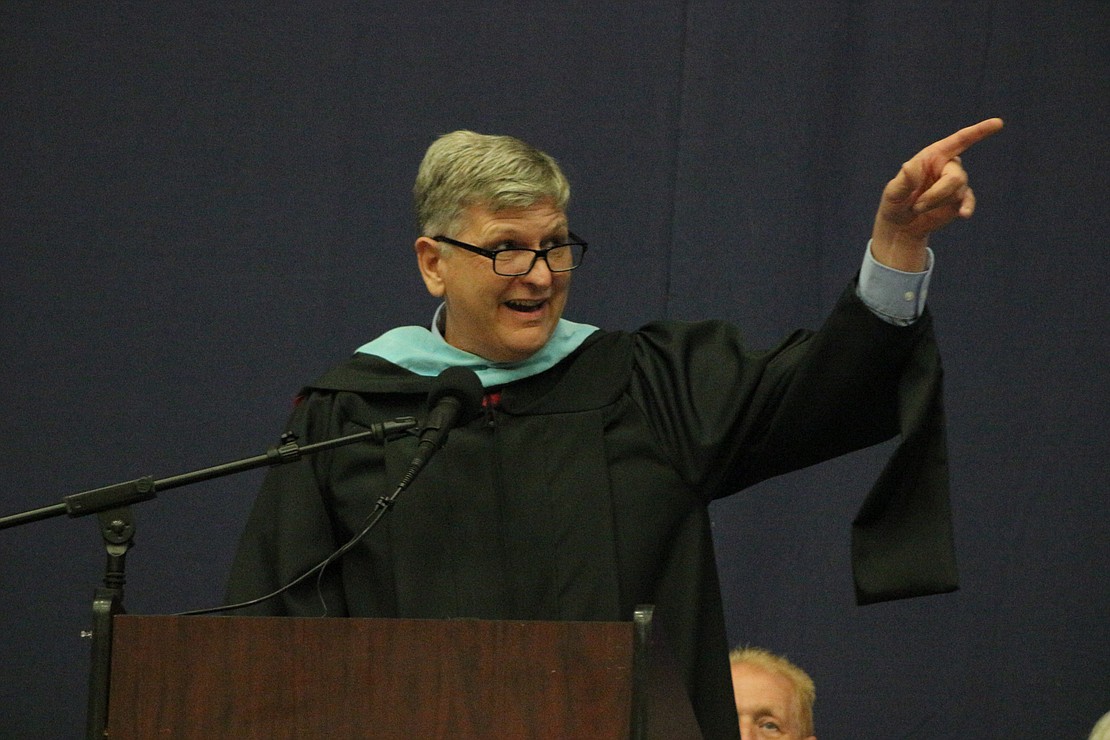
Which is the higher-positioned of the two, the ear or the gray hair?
the gray hair

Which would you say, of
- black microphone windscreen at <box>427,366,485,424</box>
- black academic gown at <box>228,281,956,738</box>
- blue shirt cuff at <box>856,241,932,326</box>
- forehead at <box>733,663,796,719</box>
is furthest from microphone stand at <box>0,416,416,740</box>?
forehead at <box>733,663,796,719</box>

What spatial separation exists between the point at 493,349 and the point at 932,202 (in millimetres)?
861

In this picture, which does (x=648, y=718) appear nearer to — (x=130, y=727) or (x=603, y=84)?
(x=130, y=727)

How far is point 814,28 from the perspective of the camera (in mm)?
4324

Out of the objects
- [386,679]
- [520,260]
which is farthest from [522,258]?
[386,679]

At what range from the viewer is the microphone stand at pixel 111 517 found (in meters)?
1.92

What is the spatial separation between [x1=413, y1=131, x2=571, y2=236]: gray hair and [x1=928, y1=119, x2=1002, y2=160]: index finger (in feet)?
2.32

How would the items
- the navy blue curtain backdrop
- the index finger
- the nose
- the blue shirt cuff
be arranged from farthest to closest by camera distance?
the navy blue curtain backdrop < the nose < the blue shirt cuff < the index finger

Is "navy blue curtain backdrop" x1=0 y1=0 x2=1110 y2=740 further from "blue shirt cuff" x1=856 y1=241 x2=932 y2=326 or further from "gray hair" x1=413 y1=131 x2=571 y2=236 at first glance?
"blue shirt cuff" x1=856 y1=241 x2=932 y2=326

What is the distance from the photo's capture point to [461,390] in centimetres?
240

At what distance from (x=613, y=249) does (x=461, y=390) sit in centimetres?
213

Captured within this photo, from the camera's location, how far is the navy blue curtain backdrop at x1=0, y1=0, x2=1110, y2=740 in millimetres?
4215

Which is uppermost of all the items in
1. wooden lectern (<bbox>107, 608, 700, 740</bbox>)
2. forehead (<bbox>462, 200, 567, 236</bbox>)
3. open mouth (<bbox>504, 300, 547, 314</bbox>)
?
forehead (<bbox>462, 200, 567, 236</bbox>)

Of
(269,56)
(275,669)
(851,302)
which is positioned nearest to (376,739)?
(275,669)
